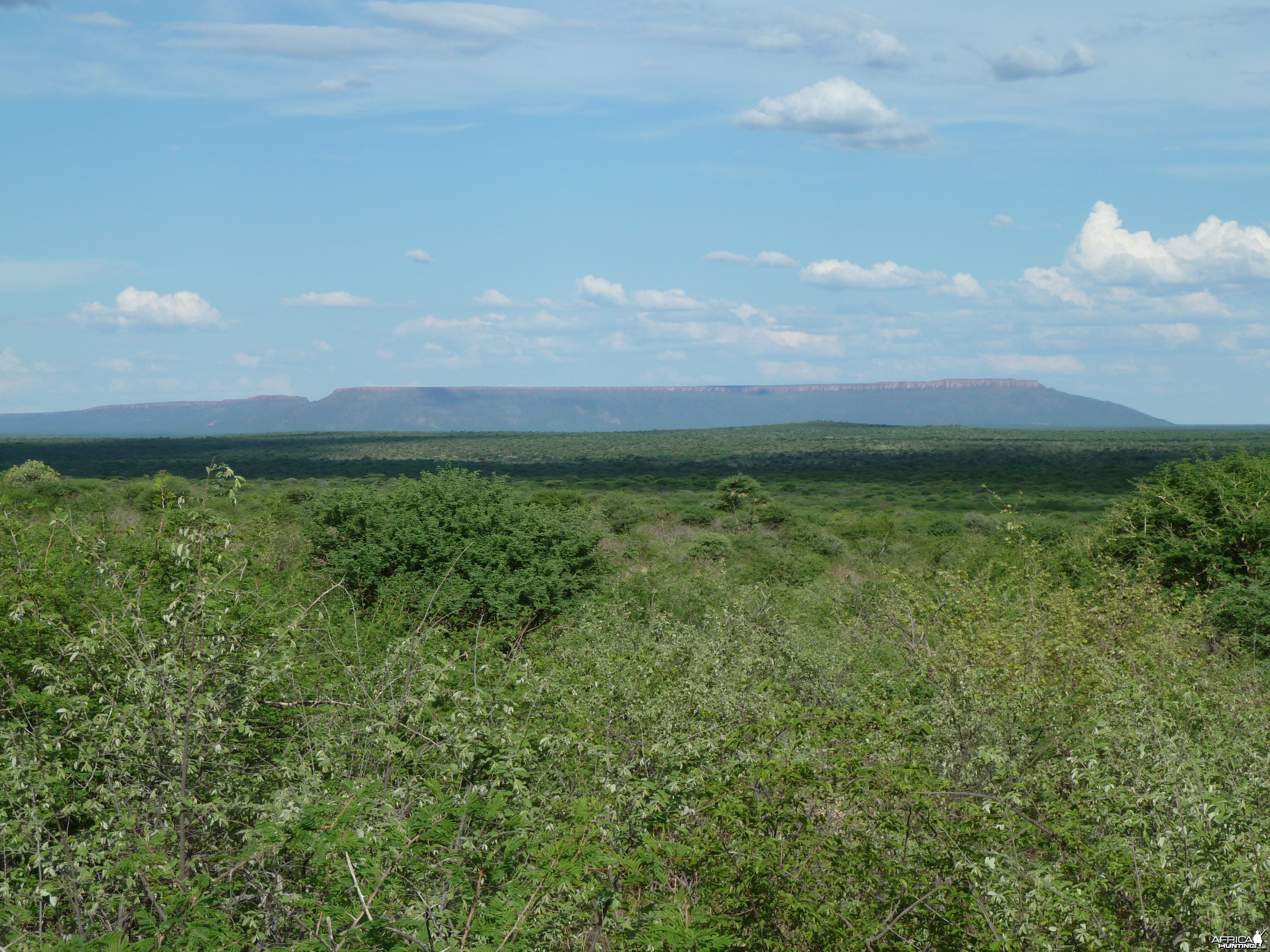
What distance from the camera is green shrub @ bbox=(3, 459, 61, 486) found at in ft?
145

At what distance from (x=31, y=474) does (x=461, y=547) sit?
36531mm

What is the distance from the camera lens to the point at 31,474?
47.9m

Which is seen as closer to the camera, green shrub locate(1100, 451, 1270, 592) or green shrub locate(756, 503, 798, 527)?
green shrub locate(1100, 451, 1270, 592)

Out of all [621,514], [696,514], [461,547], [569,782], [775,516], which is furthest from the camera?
[696,514]

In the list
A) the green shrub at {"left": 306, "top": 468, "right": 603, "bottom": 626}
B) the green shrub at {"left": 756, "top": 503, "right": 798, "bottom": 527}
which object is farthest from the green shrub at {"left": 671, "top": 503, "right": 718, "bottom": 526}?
the green shrub at {"left": 306, "top": 468, "right": 603, "bottom": 626}

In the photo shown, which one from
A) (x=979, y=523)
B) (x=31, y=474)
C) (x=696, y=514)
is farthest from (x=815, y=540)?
(x=31, y=474)

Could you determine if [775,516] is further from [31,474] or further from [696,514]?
[31,474]

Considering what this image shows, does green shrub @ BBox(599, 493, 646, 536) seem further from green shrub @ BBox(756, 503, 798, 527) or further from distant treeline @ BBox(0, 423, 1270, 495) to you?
distant treeline @ BBox(0, 423, 1270, 495)

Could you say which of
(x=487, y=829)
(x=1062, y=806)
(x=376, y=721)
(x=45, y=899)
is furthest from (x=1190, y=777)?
(x=45, y=899)

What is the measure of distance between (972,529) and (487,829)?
44900mm

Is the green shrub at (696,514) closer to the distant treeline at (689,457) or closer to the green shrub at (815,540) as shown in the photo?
the green shrub at (815,540)

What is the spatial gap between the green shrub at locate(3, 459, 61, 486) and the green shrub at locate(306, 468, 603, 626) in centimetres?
2652

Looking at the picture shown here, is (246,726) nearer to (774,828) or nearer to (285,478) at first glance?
(774,828)

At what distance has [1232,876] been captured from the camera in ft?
17.2
